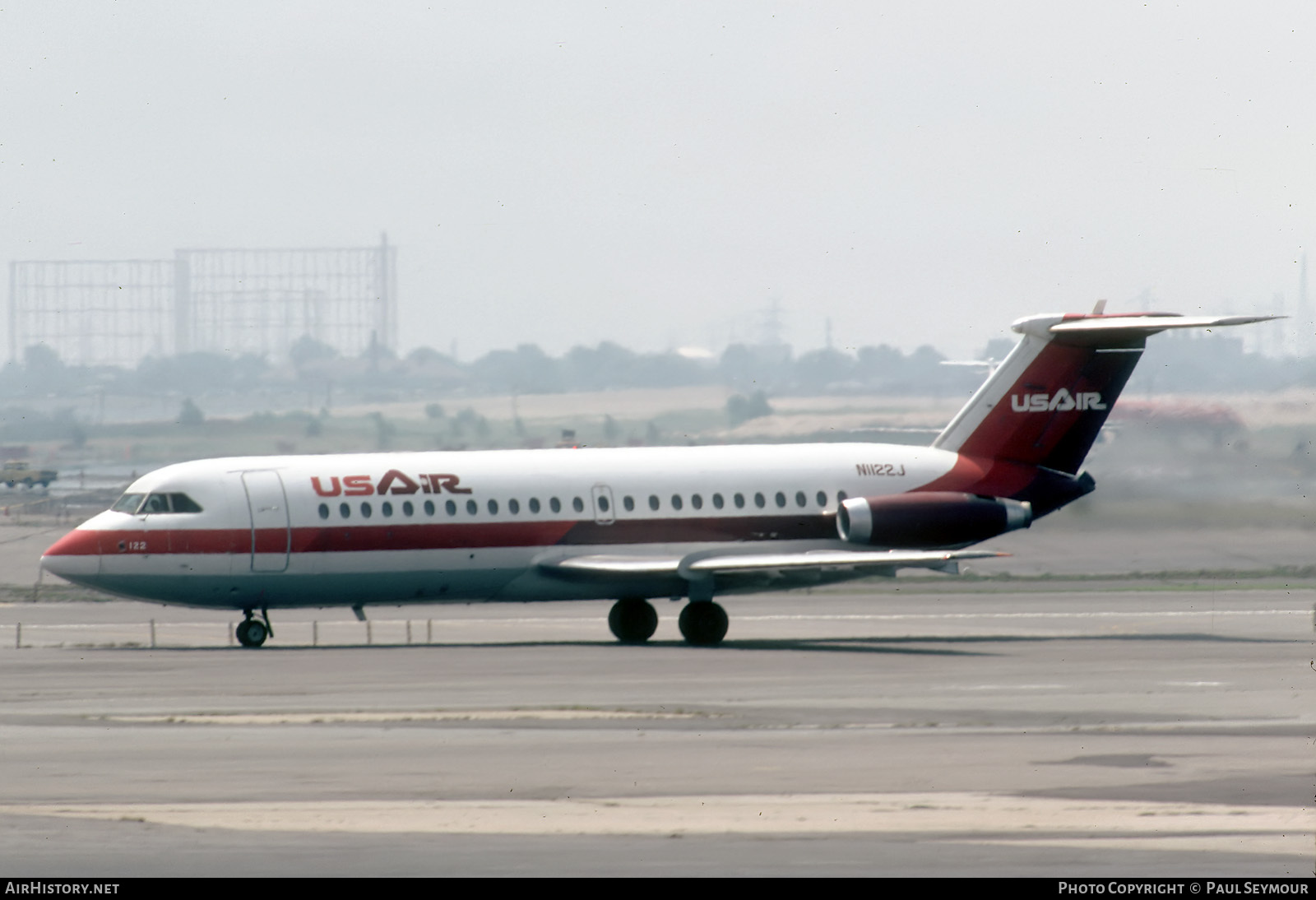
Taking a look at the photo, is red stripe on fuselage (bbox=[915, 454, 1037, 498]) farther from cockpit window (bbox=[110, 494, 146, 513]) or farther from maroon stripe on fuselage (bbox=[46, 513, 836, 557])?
cockpit window (bbox=[110, 494, 146, 513])

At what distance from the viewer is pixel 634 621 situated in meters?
43.9

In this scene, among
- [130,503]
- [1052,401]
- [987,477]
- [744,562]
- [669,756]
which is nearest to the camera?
[669,756]

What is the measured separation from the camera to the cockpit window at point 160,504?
40.8 metres

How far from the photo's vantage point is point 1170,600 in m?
55.1

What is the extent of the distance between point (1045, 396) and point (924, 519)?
4662 mm

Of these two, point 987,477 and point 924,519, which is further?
point 987,477

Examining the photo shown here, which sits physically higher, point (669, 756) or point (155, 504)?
point (155, 504)

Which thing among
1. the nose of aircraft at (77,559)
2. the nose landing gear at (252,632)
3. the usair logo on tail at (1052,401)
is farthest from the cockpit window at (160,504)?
the usair logo on tail at (1052,401)

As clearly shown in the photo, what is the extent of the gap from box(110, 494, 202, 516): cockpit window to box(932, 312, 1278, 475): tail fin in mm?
16886

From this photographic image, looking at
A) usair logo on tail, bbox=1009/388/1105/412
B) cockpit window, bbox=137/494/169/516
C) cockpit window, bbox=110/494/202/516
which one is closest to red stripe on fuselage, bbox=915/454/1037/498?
usair logo on tail, bbox=1009/388/1105/412

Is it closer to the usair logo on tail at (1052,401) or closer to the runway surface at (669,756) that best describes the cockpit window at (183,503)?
the runway surface at (669,756)

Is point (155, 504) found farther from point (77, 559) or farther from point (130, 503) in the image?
point (77, 559)

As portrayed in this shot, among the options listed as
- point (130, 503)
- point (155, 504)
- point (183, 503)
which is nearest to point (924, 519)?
point (183, 503)

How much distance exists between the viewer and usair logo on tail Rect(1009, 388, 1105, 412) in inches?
1770
